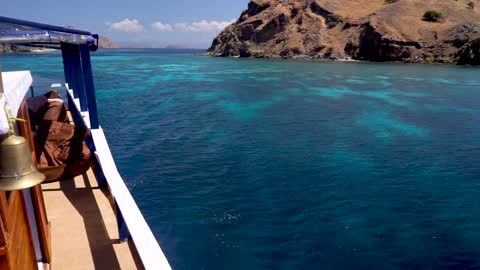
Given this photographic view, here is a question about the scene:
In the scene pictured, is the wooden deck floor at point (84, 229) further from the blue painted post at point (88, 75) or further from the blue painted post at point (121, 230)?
the blue painted post at point (88, 75)

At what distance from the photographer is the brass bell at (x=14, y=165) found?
290 centimetres

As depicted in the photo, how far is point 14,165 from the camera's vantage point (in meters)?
2.93

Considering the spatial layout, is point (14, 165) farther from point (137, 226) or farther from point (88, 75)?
point (88, 75)

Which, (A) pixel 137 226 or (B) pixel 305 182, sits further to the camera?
(B) pixel 305 182

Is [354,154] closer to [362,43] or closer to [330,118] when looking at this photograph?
[330,118]

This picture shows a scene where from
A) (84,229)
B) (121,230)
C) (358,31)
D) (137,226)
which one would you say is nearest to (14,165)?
(137,226)

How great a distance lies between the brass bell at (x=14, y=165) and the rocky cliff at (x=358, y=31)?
88.1 m

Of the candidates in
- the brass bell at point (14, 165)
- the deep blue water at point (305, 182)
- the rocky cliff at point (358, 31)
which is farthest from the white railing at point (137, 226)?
the rocky cliff at point (358, 31)

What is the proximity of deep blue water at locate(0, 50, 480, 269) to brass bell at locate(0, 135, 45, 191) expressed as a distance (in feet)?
25.1

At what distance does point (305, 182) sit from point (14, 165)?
525 inches

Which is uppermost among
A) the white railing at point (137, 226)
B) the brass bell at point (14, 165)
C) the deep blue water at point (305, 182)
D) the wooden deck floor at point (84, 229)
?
the brass bell at point (14, 165)

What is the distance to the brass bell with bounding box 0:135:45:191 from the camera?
2896 mm

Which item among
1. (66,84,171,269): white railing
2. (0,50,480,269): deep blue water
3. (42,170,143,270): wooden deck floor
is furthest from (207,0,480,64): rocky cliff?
(66,84,171,269): white railing

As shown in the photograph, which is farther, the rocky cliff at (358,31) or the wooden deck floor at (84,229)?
the rocky cliff at (358,31)
